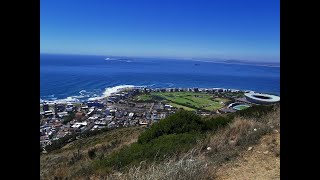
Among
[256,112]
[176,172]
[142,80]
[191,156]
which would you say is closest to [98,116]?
[256,112]

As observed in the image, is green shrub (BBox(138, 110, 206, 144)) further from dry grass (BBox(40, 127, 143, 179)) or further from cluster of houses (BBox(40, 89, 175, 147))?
cluster of houses (BBox(40, 89, 175, 147))

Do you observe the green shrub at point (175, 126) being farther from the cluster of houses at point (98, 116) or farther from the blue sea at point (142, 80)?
the blue sea at point (142, 80)

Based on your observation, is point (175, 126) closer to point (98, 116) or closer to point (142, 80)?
point (98, 116)

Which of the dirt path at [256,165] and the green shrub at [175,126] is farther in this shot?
the green shrub at [175,126]

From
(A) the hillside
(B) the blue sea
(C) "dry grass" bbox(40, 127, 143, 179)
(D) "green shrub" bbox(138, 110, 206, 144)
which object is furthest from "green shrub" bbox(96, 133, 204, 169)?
(B) the blue sea

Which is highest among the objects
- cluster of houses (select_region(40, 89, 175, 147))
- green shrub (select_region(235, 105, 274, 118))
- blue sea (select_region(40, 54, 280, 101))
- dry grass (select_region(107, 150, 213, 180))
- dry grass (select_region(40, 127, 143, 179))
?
blue sea (select_region(40, 54, 280, 101))

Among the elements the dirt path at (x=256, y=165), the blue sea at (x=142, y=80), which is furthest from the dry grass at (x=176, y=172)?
the blue sea at (x=142, y=80)

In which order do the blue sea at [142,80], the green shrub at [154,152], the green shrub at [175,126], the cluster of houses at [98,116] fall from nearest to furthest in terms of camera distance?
the green shrub at [154,152] → the green shrub at [175,126] → the cluster of houses at [98,116] → the blue sea at [142,80]
